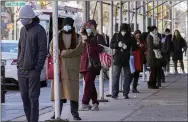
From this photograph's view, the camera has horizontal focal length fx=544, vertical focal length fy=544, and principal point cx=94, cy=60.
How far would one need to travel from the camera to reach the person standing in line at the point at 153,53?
16.9m

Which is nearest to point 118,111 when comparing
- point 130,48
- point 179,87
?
point 130,48

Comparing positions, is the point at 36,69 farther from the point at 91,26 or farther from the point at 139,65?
the point at 139,65

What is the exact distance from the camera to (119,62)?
13688 mm

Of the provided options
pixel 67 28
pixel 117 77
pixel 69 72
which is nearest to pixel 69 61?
pixel 69 72

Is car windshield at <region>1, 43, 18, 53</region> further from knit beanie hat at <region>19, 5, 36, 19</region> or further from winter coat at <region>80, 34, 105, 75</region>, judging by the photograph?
knit beanie hat at <region>19, 5, 36, 19</region>

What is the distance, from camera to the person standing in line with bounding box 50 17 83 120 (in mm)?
9875

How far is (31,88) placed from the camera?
8250 millimetres

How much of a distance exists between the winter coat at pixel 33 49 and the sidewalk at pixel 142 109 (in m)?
2.53

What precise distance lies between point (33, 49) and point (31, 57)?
126 millimetres

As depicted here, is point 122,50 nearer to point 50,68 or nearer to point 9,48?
point 50,68

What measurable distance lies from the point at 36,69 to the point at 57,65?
1.52 meters

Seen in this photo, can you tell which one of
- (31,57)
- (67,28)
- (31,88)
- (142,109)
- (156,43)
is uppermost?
(67,28)

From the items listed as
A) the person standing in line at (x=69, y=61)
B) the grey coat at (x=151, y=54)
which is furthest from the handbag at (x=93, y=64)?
the grey coat at (x=151, y=54)

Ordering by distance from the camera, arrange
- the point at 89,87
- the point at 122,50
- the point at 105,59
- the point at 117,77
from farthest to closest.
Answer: the point at 117,77, the point at 122,50, the point at 105,59, the point at 89,87
